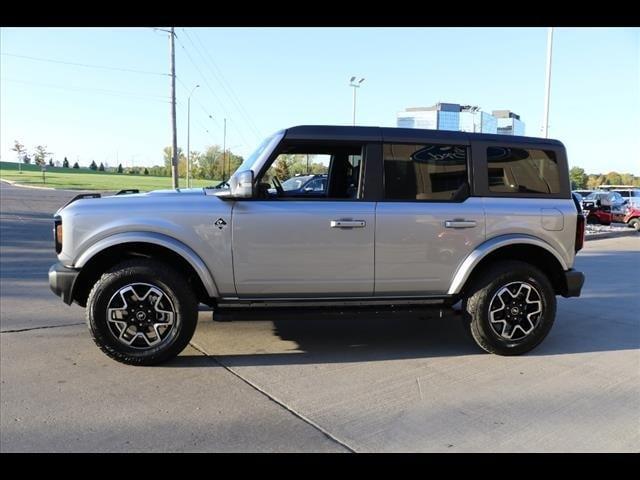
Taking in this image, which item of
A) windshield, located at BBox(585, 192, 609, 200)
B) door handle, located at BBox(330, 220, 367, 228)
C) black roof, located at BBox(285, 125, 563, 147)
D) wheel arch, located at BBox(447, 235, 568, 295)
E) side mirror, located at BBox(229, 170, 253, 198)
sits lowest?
wheel arch, located at BBox(447, 235, 568, 295)

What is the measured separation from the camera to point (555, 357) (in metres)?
4.60

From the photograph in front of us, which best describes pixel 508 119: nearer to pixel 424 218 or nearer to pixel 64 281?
pixel 424 218

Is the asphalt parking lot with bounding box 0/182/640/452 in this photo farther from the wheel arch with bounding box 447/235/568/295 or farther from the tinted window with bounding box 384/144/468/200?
the tinted window with bounding box 384/144/468/200

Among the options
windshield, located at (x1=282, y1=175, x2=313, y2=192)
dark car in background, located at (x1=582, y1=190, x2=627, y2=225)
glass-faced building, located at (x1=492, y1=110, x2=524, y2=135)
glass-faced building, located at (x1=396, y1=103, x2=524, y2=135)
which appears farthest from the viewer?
glass-faced building, located at (x1=492, y1=110, x2=524, y2=135)

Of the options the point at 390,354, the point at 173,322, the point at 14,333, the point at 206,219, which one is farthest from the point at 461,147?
the point at 14,333

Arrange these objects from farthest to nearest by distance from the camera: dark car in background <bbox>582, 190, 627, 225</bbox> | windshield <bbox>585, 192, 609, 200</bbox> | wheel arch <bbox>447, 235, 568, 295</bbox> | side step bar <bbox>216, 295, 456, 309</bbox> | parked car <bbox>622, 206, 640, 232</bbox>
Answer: windshield <bbox>585, 192, 609, 200</bbox> → dark car in background <bbox>582, 190, 627, 225</bbox> → parked car <bbox>622, 206, 640, 232</bbox> → wheel arch <bbox>447, 235, 568, 295</bbox> → side step bar <bbox>216, 295, 456, 309</bbox>

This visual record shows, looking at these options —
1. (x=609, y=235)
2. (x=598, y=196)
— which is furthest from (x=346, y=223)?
(x=598, y=196)

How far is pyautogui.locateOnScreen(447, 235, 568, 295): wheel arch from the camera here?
14.7 ft

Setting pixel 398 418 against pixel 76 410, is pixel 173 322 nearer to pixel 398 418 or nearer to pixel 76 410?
pixel 76 410

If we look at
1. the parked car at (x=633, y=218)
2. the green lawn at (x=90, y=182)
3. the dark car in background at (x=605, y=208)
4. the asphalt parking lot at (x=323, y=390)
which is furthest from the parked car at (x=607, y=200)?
the green lawn at (x=90, y=182)

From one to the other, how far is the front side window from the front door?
5cm

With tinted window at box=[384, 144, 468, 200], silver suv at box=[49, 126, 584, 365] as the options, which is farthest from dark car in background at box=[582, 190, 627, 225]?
tinted window at box=[384, 144, 468, 200]

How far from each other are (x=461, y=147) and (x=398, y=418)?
2.53 meters

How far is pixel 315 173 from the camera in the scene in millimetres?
5125
